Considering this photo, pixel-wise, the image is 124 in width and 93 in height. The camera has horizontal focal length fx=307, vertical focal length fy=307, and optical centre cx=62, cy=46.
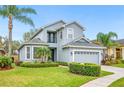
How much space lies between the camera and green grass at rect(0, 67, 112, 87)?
1698cm

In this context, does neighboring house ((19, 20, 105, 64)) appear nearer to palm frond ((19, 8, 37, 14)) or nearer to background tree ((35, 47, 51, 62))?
background tree ((35, 47, 51, 62))

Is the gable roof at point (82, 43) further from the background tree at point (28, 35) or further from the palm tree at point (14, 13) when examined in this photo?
the palm tree at point (14, 13)

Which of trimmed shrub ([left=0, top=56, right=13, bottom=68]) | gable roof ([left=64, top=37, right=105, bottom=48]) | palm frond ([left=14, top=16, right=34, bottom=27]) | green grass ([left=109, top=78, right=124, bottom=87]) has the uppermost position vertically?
palm frond ([left=14, top=16, right=34, bottom=27])

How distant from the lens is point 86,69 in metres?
19.6

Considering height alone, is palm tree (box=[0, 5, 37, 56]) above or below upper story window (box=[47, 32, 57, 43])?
above

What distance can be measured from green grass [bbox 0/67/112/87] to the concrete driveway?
493 mm

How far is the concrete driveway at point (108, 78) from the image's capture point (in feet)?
54.7

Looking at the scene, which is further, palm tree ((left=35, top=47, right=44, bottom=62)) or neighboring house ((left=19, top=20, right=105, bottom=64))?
palm tree ((left=35, top=47, right=44, bottom=62))

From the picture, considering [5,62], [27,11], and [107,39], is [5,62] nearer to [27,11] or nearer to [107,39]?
[27,11]

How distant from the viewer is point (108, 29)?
71.6ft

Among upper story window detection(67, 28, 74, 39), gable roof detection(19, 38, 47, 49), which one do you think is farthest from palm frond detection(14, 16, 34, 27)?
upper story window detection(67, 28, 74, 39)

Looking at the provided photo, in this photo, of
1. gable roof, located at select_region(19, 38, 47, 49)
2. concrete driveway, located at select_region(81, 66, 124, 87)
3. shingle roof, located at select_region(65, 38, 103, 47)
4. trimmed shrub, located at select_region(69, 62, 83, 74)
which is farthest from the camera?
gable roof, located at select_region(19, 38, 47, 49)

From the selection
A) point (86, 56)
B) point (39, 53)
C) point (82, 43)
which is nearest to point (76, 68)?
point (86, 56)
